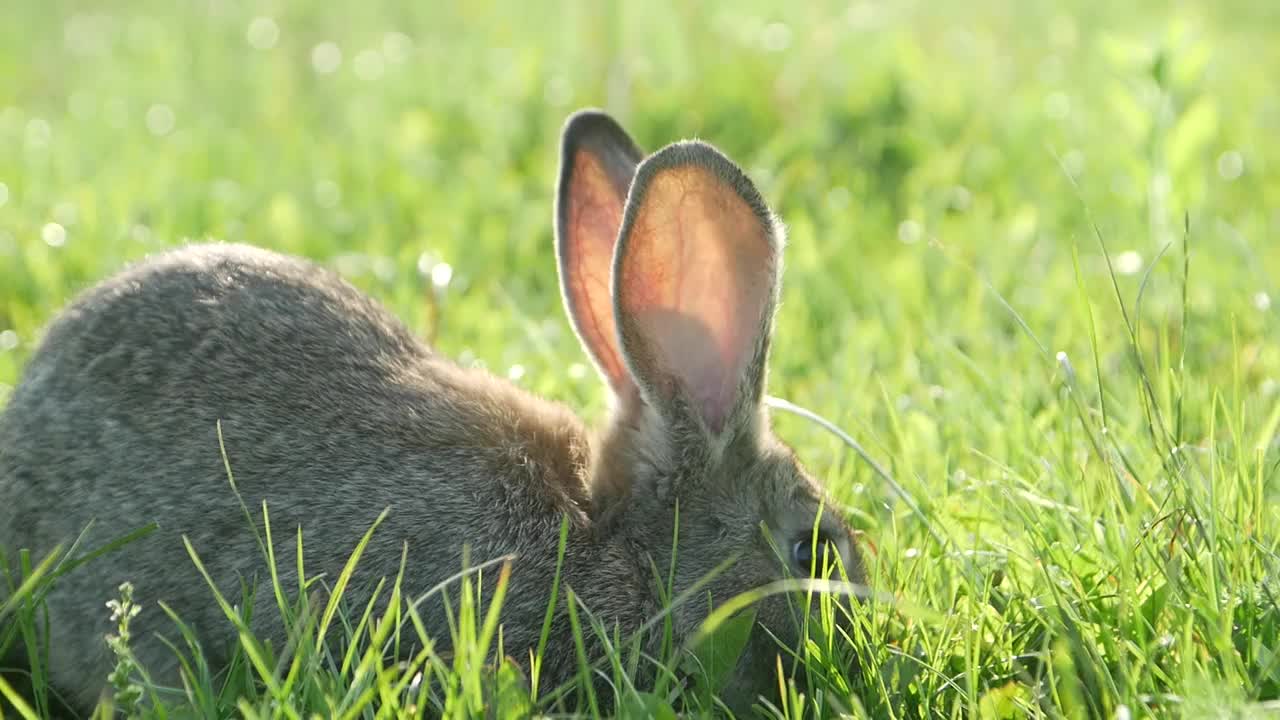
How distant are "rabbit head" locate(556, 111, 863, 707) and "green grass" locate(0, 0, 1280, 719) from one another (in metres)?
0.25

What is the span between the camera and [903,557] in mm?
3545

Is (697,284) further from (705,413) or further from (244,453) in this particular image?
(244,453)

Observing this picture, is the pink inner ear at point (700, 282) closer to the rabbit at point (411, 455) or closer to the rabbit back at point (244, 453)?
the rabbit at point (411, 455)

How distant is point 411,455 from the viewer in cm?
346

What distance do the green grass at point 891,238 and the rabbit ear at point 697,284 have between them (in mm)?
520

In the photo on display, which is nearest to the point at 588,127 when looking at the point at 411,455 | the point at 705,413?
the point at 705,413

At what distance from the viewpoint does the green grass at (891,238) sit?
3008mm

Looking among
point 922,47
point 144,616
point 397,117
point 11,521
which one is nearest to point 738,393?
point 144,616

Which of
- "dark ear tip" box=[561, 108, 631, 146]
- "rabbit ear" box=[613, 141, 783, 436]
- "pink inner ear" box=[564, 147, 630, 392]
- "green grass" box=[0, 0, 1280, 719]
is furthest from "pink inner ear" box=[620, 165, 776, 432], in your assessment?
"dark ear tip" box=[561, 108, 631, 146]

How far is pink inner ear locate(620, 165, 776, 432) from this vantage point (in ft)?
11.2

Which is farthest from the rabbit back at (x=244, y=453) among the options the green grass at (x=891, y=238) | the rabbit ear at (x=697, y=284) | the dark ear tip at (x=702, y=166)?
the dark ear tip at (x=702, y=166)

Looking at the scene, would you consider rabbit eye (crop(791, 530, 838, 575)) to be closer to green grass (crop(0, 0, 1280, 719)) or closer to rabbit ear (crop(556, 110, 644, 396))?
green grass (crop(0, 0, 1280, 719))

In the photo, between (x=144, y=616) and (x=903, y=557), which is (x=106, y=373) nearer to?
(x=144, y=616)

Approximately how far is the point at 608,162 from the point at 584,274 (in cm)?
43
